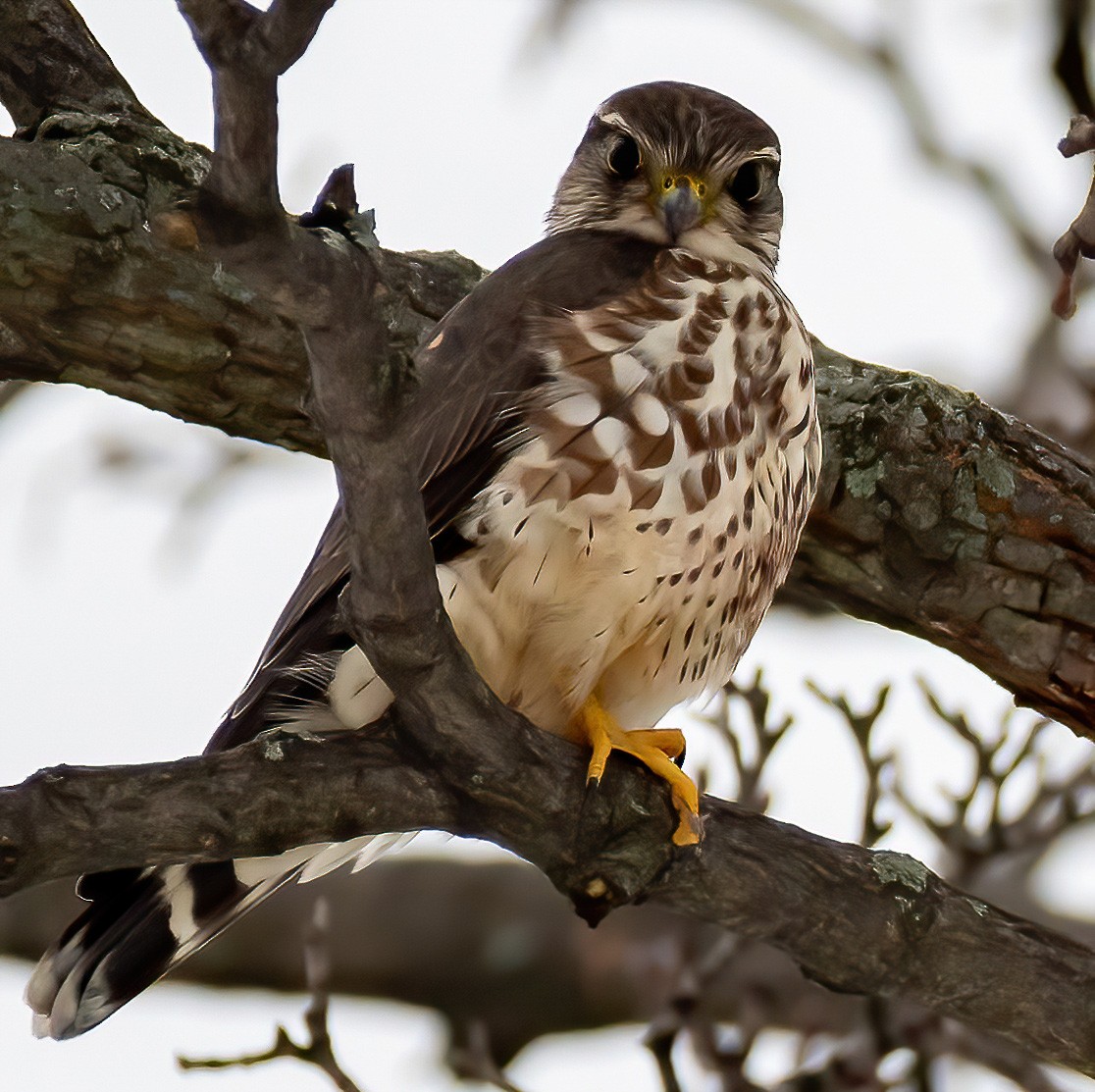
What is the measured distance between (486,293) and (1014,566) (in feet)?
3.76

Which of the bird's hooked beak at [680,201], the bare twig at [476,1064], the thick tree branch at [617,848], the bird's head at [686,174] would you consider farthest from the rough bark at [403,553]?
the bare twig at [476,1064]

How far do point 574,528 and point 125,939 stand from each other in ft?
3.33

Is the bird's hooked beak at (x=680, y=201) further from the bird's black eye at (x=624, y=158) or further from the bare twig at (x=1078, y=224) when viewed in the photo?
the bare twig at (x=1078, y=224)

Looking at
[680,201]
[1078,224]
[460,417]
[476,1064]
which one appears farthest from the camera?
[476,1064]

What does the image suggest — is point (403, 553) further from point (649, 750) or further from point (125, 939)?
point (125, 939)

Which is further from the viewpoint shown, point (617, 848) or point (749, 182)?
point (749, 182)

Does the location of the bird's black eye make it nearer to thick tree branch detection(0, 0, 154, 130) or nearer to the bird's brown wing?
the bird's brown wing

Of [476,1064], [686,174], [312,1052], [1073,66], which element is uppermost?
[1073,66]

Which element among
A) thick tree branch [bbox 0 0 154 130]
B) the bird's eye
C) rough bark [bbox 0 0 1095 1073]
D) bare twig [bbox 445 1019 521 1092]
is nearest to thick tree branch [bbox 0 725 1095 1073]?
rough bark [bbox 0 0 1095 1073]

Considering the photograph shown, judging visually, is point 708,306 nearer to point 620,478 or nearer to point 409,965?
point 620,478

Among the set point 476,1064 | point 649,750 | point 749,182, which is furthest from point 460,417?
point 476,1064

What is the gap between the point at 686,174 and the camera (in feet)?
11.1

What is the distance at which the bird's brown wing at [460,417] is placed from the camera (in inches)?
113

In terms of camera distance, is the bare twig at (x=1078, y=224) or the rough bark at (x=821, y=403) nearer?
the bare twig at (x=1078, y=224)
